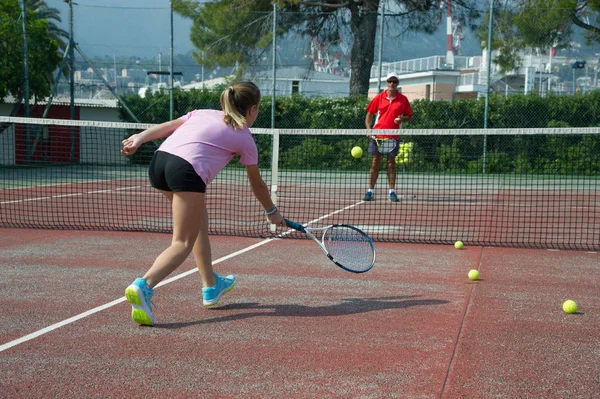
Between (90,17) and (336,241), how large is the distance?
18456 millimetres

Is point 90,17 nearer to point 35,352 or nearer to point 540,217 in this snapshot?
point 540,217

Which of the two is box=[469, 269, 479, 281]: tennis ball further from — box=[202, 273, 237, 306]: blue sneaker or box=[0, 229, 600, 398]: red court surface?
box=[202, 273, 237, 306]: blue sneaker

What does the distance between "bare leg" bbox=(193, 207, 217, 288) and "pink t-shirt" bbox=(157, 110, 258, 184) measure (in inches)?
17.4

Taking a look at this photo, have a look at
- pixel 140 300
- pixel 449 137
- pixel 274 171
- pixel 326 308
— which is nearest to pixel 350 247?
pixel 326 308

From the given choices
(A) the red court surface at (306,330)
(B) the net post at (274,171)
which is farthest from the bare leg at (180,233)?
(B) the net post at (274,171)

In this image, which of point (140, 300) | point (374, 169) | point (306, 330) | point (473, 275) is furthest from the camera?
point (374, 169)

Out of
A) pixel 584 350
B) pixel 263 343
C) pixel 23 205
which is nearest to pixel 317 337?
pixel 263 343

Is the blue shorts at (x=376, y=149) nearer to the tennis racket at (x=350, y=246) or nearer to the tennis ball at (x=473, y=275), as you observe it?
the tennis ball at (x=473, y=275)

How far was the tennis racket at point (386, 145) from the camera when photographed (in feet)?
37.2

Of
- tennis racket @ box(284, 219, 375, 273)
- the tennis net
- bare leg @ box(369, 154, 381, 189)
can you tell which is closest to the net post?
the tennis net

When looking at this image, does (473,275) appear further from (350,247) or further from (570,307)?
(350,247)

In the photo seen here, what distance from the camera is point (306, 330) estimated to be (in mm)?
4391

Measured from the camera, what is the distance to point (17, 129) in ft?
66.8

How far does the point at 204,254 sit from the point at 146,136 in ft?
2.74
